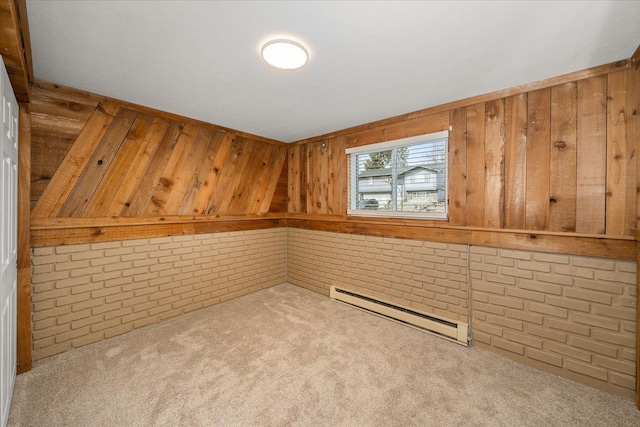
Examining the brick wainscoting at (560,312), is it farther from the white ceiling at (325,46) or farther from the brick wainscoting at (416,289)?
Result: the white ceiling at (325,46)

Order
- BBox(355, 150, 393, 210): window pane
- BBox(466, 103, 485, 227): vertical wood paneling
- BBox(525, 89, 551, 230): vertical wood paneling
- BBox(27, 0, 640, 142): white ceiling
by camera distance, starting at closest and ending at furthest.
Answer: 1. BBox(27, 0, 640, 142): white ceiling
2. BBox(525, 89, 551, 230): vertical wood paneling
3. BBox(466, 103, 485, 227): vertical wood paneling
4. BBox(355, 150, 393, 210): window pane

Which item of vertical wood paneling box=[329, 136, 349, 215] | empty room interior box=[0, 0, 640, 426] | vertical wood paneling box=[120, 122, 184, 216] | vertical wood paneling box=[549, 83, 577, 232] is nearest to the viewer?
empty room interior box=[0, 0, 640, 426]

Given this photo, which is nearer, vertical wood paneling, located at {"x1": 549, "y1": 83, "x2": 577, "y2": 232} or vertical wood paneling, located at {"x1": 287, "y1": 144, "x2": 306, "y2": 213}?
vertical wood paneling, located at {"x1": 549, "y1": 83, "x2": 577, "y2": 232}

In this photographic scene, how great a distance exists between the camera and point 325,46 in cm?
169

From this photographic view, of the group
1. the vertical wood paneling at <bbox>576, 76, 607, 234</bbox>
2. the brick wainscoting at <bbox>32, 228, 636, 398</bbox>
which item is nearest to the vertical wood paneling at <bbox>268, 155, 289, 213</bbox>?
the brick wainscoting at <bbox>32, 228, 636, 398</bbox>

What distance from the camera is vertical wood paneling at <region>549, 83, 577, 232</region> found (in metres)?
2.07

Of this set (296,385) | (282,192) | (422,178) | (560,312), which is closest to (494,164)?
(422,178)

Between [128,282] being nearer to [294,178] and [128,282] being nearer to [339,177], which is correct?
[294,178]

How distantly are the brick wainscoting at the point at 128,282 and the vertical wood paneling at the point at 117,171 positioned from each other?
37cm

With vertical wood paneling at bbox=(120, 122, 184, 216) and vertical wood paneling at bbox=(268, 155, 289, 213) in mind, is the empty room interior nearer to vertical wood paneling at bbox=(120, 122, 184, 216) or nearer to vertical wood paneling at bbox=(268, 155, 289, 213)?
vertical wood paneling at bbox=(120, 122, 184, 216)

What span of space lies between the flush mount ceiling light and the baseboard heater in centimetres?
269

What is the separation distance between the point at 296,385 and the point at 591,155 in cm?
288

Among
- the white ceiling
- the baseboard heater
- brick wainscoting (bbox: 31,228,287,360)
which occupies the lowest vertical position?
the baseboard heater

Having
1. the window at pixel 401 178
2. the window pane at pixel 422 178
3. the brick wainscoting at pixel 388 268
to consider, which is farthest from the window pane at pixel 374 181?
the brick wainscoting at pixel 388 268
